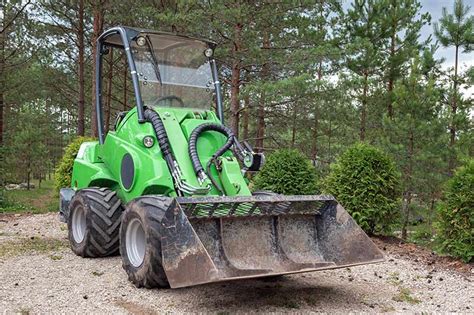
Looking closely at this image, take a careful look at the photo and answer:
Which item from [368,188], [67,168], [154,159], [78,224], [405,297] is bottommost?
[405,297]

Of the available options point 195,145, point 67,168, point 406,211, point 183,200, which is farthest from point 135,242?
point 67,168

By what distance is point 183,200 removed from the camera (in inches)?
165

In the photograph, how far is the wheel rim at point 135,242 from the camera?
487cm

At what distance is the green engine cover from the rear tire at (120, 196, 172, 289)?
46 cm

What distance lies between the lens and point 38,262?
5.88 metres

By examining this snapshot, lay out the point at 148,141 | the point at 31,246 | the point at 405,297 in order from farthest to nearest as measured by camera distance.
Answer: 1. the point at 31,246
2. the point at 148,141
3. the point at 405,297

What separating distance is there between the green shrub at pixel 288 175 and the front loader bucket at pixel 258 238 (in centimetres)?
322

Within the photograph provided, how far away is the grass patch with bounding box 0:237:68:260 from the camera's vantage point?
652 cm

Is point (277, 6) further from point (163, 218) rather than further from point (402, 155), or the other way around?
point (163, 218)

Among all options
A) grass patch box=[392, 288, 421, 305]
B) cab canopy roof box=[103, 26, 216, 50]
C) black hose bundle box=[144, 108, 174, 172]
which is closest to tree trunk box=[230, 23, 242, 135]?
cab canopy roof box=[103, 26, 216, 50]

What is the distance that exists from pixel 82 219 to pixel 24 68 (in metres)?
13.0

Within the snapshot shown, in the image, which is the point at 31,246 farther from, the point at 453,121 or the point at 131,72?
the point at 453,121

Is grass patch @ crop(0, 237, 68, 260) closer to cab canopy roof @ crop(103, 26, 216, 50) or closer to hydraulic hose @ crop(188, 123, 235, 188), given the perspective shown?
hydraulic hose @ crop(188, 123, 235, 188)

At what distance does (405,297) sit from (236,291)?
161 cm
